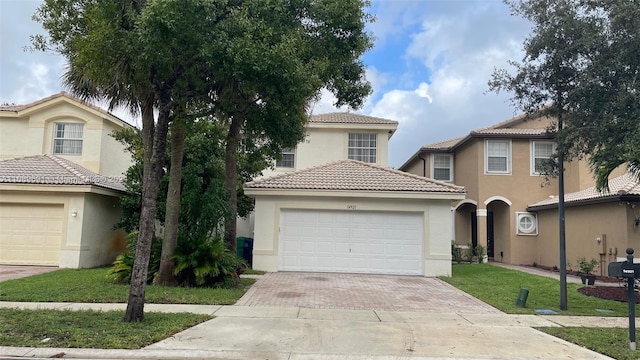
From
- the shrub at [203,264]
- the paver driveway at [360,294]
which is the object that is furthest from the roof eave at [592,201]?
the shrub at [203,264]

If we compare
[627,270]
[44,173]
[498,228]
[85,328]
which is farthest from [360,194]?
[44,173]

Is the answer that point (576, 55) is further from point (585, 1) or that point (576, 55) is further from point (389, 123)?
point (389, 123)

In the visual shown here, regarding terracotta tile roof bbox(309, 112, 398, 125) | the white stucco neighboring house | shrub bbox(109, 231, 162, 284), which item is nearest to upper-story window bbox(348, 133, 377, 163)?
terracotta tile roof bbox(309, 112, 398, 125)

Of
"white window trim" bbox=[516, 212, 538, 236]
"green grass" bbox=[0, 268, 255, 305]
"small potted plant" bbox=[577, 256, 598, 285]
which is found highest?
"white window trim" bbox=[516, 212, 538, 236]

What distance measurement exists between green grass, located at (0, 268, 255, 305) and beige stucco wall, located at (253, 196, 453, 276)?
3.09 metres

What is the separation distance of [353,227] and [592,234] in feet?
29.6

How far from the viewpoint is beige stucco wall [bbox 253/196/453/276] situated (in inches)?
609

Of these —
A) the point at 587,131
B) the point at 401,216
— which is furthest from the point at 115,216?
the point at 587,131

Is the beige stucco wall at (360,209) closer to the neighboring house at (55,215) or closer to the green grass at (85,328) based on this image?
the neighboring house at (55,215)

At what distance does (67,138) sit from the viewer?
22.5 m

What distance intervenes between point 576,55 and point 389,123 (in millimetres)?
12794

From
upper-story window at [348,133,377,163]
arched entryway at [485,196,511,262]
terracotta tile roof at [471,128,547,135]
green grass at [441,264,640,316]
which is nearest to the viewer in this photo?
green grass at [441,264,640,316]

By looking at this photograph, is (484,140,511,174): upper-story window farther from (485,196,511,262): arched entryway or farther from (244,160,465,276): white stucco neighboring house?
(244,160,465,276): white stucco neighboring house

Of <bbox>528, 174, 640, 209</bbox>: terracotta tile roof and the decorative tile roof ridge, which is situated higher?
the decorative tile roof ridge
